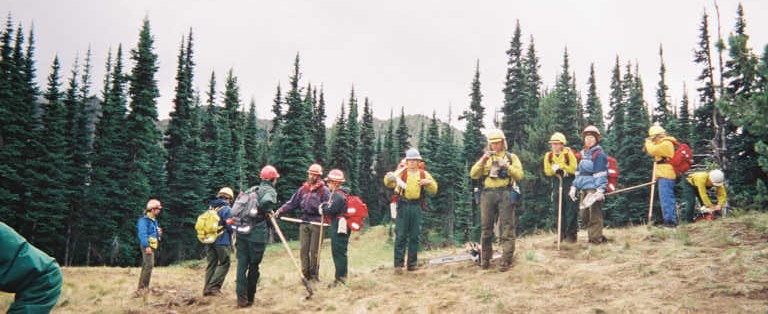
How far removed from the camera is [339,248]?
30.2ft

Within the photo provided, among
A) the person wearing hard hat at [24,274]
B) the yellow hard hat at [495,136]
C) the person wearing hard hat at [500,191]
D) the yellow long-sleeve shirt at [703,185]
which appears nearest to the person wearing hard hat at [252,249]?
the person wearing hard hat at [500,191]

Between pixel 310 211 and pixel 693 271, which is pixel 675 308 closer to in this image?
pixel 693 271

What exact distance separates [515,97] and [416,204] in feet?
107

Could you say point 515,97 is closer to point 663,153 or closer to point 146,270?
point 663,153

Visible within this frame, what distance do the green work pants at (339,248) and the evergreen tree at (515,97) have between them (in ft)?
108

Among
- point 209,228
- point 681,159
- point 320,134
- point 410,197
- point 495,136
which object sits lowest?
point 209,228

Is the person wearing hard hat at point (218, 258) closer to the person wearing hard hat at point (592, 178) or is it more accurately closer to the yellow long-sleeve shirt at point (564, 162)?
the yellow long-sleeve shirt at point (564, 162)

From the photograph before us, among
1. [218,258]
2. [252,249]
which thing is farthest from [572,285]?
[218,258]

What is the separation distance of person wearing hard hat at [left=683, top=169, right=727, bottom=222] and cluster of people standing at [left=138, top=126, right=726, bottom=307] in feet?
0.26

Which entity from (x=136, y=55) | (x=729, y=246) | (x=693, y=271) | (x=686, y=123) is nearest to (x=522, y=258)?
(x=693, y=271)

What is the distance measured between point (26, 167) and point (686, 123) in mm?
57263

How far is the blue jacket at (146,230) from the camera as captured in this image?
10656mm

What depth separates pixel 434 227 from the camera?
52.8 meters

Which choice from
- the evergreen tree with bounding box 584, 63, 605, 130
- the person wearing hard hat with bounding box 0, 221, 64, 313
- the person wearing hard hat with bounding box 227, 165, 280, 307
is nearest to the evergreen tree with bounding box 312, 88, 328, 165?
the evergreen tree with bounding box 584, 63, 605, 130
